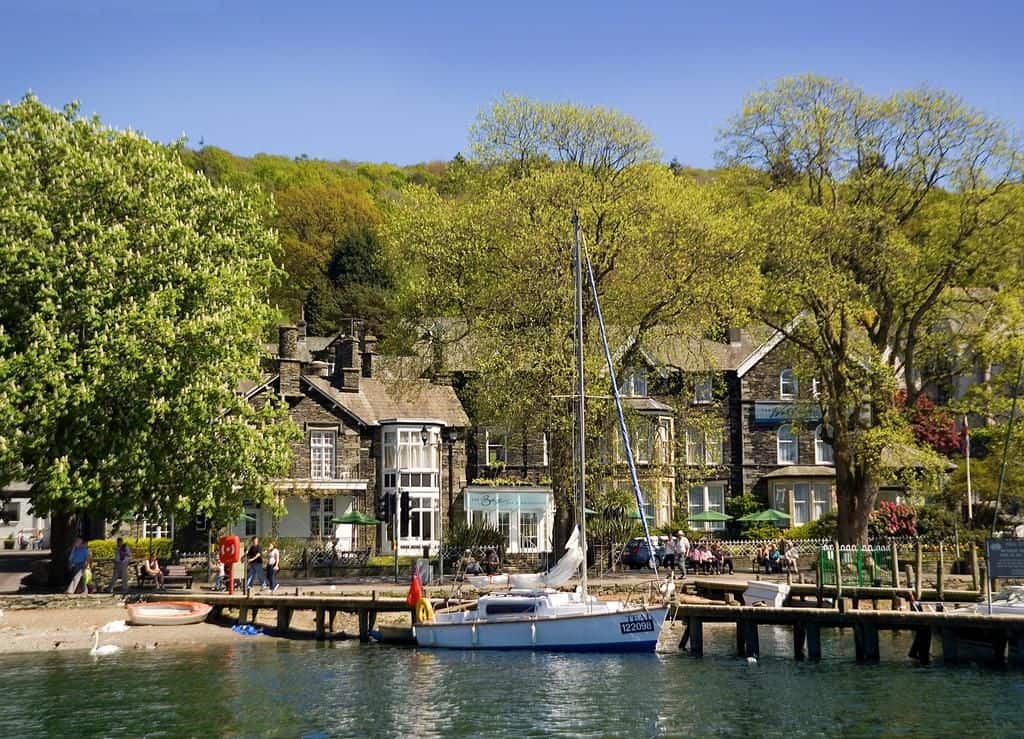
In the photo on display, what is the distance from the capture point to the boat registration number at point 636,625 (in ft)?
121

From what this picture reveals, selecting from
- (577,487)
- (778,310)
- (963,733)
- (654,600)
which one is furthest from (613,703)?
(778,310)

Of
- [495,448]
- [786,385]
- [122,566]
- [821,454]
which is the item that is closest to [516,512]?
[495,448]

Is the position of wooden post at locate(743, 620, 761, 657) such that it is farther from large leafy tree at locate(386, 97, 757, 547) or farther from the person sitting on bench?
the person sitting on bench

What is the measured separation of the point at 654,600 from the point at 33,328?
21.1 metres

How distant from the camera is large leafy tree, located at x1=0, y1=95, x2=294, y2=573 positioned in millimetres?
39719

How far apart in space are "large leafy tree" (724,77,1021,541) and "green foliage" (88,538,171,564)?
30437mm

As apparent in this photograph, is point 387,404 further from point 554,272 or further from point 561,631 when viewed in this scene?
point 561,631

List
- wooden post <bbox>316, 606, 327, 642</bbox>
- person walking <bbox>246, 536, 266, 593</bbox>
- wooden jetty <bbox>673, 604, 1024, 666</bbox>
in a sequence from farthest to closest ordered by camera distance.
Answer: person walking <bbox>246, 536, 266, 593</bbox>, wooden post <bbox>316, 606, 327, 642</bbox>, wooden jetty <bbox>673, 604, 1024, 666</bbox>

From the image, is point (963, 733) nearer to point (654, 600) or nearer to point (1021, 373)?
point (654, 600)

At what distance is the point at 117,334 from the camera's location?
40.1 meters

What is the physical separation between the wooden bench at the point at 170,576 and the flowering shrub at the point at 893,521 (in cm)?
3499

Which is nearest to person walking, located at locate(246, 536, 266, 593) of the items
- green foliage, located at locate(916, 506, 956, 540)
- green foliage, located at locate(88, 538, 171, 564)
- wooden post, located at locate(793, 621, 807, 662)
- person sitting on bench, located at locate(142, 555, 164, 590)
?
person sitting on bench, located at locate(142, 555, 164, 590)

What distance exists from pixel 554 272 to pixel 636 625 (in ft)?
54.2

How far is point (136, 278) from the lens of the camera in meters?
41.8
